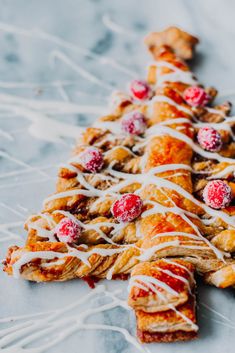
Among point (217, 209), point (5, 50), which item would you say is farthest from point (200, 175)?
point (5, 50)

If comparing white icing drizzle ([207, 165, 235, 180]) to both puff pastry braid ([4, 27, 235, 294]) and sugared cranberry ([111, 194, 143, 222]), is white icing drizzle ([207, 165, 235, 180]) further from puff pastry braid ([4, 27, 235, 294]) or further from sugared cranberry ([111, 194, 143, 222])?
A: sugared cranberry ([111, 194, 143, 222])

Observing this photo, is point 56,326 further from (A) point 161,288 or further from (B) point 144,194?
(B) point 144,194

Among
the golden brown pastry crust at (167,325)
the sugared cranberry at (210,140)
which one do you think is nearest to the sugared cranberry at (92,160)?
the sugared cranberry at (210,140)

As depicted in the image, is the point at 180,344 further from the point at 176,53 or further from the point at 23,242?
the point at 176,53

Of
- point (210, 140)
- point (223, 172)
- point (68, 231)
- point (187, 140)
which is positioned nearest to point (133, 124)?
point (187, 140)

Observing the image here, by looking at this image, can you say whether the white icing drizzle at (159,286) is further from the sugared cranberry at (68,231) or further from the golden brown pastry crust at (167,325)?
the sugared cranberry at (68,231)

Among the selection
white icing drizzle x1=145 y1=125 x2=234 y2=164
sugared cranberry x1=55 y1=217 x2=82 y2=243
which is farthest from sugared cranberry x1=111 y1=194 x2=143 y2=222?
white icing drizzle x1=145 y1=125 x2=234 y2=164
